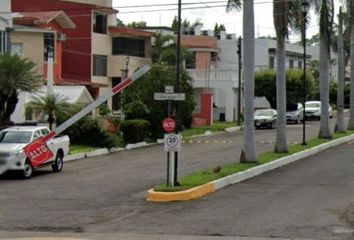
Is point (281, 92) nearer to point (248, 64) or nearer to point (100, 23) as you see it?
point (248, 64)

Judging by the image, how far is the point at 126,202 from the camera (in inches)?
655

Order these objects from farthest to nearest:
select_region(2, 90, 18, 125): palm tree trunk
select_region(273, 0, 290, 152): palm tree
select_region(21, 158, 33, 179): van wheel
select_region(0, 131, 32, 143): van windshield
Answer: select_region(2, 90, 18, 125): palm tree trunk
select_region(273, 0, 290, 152): palm tree
select_region(0, 131, 32, 143): van windshield
select_region(21, 158, 33, 179): van wheel

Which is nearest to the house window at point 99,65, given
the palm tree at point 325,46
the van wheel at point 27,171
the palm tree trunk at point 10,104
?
the palm tree at point 325,46

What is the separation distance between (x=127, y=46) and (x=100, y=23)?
11.6ft

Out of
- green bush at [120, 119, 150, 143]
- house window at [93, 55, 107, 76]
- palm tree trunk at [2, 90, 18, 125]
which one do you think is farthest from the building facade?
palm tree trunk at [2, 90, 18, 125]

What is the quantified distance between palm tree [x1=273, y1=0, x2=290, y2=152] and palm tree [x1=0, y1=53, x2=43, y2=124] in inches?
406

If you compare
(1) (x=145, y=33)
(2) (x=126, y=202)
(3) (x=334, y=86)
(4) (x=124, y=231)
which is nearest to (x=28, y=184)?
(2) (x=126, y=202)

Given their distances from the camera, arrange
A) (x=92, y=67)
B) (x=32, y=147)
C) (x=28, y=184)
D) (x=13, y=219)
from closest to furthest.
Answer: (x=32, y=147) < (x=13, y=219) < (x=28, y=184) < (x=92, y=67)

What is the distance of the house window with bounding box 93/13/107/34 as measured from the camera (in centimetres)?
5788

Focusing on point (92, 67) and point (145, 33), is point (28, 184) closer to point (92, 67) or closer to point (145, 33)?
point (92, 67)

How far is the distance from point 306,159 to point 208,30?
6044cm

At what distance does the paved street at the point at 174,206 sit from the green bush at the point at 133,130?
1043 centimetres

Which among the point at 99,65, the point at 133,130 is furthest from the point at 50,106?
the point at 99,65

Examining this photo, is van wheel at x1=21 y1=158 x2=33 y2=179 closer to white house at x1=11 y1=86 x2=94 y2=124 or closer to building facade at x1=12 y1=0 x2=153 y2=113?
white house at x1=11 y1=86 x2=94 y2=124
